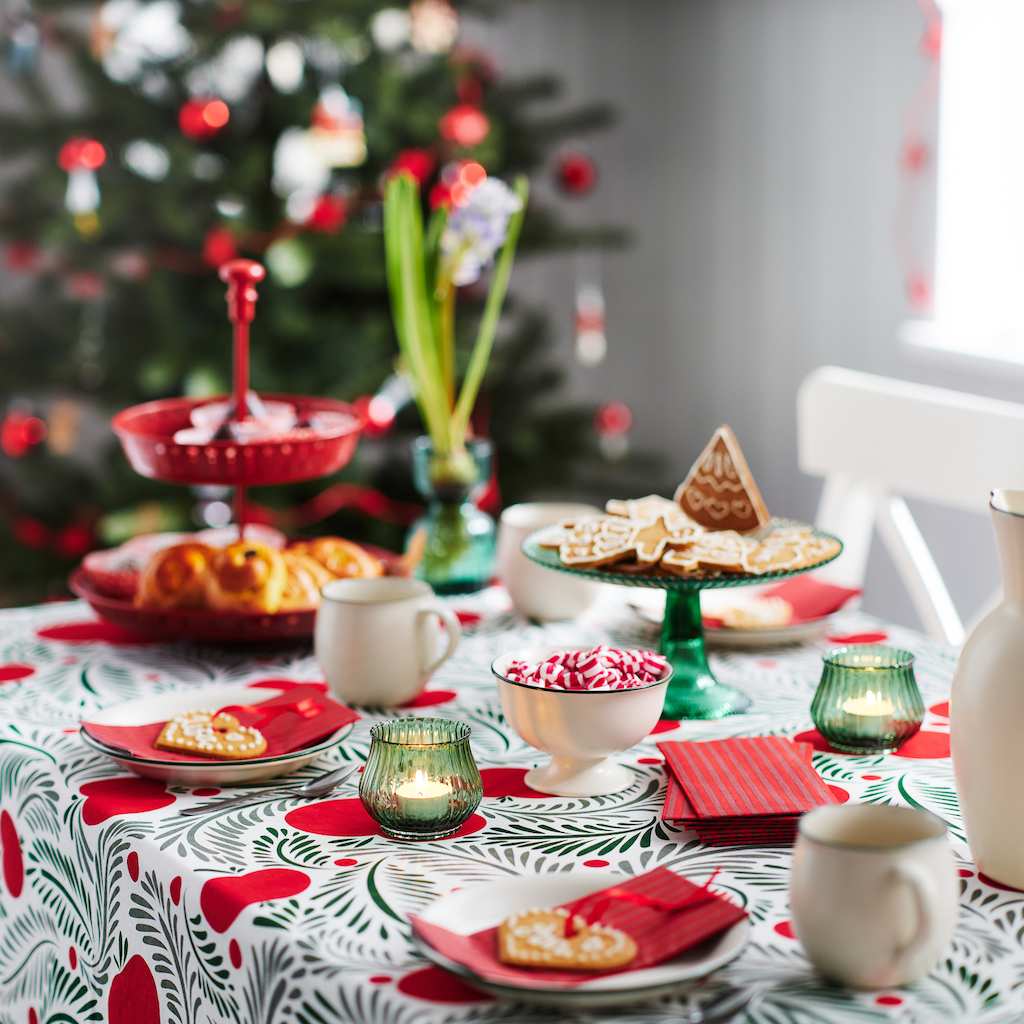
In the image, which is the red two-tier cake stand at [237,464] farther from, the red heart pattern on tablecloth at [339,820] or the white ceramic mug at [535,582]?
the red heart pattern on tablecloth at [339,820]

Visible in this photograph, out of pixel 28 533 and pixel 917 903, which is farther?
pixel 28 533

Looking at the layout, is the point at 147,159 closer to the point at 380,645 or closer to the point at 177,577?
the point at 177,577

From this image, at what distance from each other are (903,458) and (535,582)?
0.56m

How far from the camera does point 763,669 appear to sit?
1.16 meters

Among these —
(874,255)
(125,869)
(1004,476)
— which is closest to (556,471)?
(874,255)

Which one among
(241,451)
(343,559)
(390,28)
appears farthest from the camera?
(390,28)

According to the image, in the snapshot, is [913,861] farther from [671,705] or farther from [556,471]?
[556,471]

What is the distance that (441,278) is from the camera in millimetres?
1413

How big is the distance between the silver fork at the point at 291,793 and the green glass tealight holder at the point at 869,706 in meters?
0.36

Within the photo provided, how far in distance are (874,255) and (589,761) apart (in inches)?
82.1

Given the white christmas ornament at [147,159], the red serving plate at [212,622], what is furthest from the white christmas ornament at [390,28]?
the red serving plate at [212,622]

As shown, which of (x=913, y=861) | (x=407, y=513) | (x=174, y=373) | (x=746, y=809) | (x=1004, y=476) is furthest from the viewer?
(x=407, y=513)

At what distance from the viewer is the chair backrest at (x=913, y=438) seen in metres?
1.48

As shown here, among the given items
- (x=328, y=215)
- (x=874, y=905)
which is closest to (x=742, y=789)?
(x=874, y=905)
